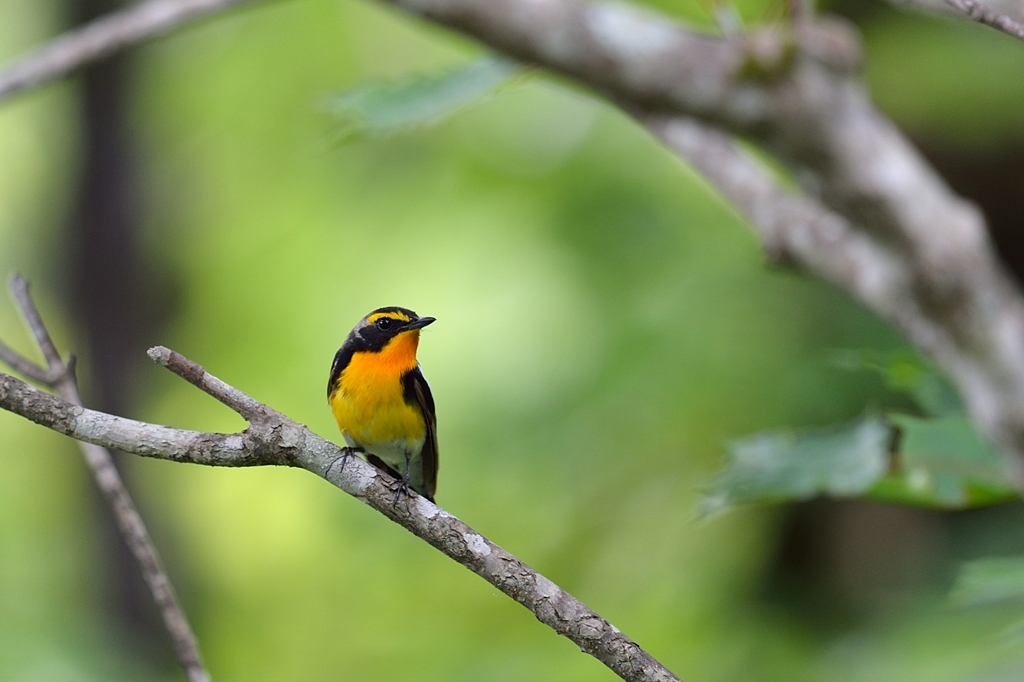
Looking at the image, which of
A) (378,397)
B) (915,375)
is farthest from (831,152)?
(378,397)

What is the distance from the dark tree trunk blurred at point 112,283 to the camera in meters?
8.97

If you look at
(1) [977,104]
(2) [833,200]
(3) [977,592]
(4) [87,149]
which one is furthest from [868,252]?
(4) [87,149]

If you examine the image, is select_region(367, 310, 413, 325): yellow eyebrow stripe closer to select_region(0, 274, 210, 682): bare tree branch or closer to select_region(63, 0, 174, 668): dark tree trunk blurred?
select_region(0, 274, 210, 682): bare tree branch

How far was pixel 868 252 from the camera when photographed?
4348 mm

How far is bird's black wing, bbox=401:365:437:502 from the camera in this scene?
4172mm

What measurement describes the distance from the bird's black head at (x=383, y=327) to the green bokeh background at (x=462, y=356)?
2248mm

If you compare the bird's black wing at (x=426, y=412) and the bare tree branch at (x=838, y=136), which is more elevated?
the bare tree branch at (x=838, y=136)

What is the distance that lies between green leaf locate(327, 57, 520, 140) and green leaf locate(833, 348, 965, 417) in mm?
2013

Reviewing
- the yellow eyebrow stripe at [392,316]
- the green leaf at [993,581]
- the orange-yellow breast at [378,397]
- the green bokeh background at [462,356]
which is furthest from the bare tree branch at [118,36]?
the green leaf at [993,581]

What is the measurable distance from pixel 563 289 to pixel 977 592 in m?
4.95

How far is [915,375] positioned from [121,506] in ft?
11.1

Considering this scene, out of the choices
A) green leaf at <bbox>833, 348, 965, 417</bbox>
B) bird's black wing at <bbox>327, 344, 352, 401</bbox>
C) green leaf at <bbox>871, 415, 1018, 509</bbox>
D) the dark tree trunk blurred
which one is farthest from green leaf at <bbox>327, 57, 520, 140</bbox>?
the dark tree trunk blurred

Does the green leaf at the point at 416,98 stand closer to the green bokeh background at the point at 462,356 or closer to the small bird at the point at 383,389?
the small bird at the point at 383,389

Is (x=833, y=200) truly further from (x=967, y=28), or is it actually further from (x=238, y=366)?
(x=238, y=366)
